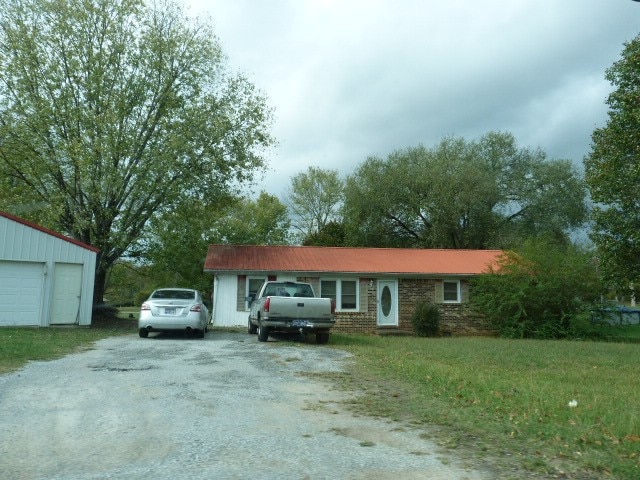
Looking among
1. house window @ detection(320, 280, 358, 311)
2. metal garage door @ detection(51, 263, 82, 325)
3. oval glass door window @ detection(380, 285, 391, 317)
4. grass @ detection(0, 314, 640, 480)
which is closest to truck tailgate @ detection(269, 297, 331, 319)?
grass @ detection(0, 314, 640, 480)

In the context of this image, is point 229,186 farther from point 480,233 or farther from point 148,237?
point 480,233

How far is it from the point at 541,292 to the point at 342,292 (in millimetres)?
8082

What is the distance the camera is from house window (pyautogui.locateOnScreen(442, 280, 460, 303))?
25.7 m

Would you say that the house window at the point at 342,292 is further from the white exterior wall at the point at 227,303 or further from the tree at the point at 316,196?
the tree at the point at 316,196

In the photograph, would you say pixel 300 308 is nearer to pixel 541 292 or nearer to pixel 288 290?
pixel 288 290

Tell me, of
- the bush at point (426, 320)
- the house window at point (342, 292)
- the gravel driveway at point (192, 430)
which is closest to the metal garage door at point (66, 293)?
the house window at point (342, 292)

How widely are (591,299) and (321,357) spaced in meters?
15.7

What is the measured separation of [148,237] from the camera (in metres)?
26.6

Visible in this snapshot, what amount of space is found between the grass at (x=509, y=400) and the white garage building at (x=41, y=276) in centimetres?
515

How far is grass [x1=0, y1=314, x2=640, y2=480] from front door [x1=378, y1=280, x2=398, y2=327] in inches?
369

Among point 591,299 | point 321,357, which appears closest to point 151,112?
point 321,357

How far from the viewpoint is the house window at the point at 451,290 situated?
25.7 m

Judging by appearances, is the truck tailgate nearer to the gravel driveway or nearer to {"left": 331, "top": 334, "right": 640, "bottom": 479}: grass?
{"left": 331, "top": 334, "right": 640, "bottom": 479}: grass

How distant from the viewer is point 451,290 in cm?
2584
